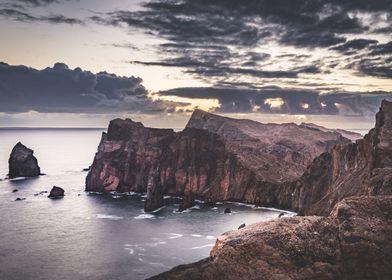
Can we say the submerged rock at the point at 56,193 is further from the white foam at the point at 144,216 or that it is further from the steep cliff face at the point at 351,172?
the steep cliff face at the point at 351,172

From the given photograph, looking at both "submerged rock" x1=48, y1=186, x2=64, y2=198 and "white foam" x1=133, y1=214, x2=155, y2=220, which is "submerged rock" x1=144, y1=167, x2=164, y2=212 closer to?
"white foam" x1=133, y1=214, x2=155, y2=220

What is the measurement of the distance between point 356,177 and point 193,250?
43880 mm

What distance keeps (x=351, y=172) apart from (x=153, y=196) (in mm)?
76755

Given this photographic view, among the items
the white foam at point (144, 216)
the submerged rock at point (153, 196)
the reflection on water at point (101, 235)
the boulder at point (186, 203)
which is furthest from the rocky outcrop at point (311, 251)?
the boulder at point (186, 203)

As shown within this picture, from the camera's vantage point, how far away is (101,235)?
117 metres

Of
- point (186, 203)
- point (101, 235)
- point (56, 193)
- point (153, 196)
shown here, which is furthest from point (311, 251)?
point (56, 193)

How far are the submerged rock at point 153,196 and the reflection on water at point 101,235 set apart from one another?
380cm

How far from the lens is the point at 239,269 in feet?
99.5

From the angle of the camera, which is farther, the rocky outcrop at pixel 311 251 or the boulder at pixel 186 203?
the boulder at pixel 186 203

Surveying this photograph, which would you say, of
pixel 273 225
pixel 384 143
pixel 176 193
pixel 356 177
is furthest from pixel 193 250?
pixel 176 193

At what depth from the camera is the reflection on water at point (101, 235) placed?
3482 inches

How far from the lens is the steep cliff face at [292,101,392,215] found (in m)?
55.1

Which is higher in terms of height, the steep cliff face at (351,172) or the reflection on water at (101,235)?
the steep cliff face at (351,172)

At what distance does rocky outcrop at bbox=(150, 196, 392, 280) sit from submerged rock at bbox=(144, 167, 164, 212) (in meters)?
126
